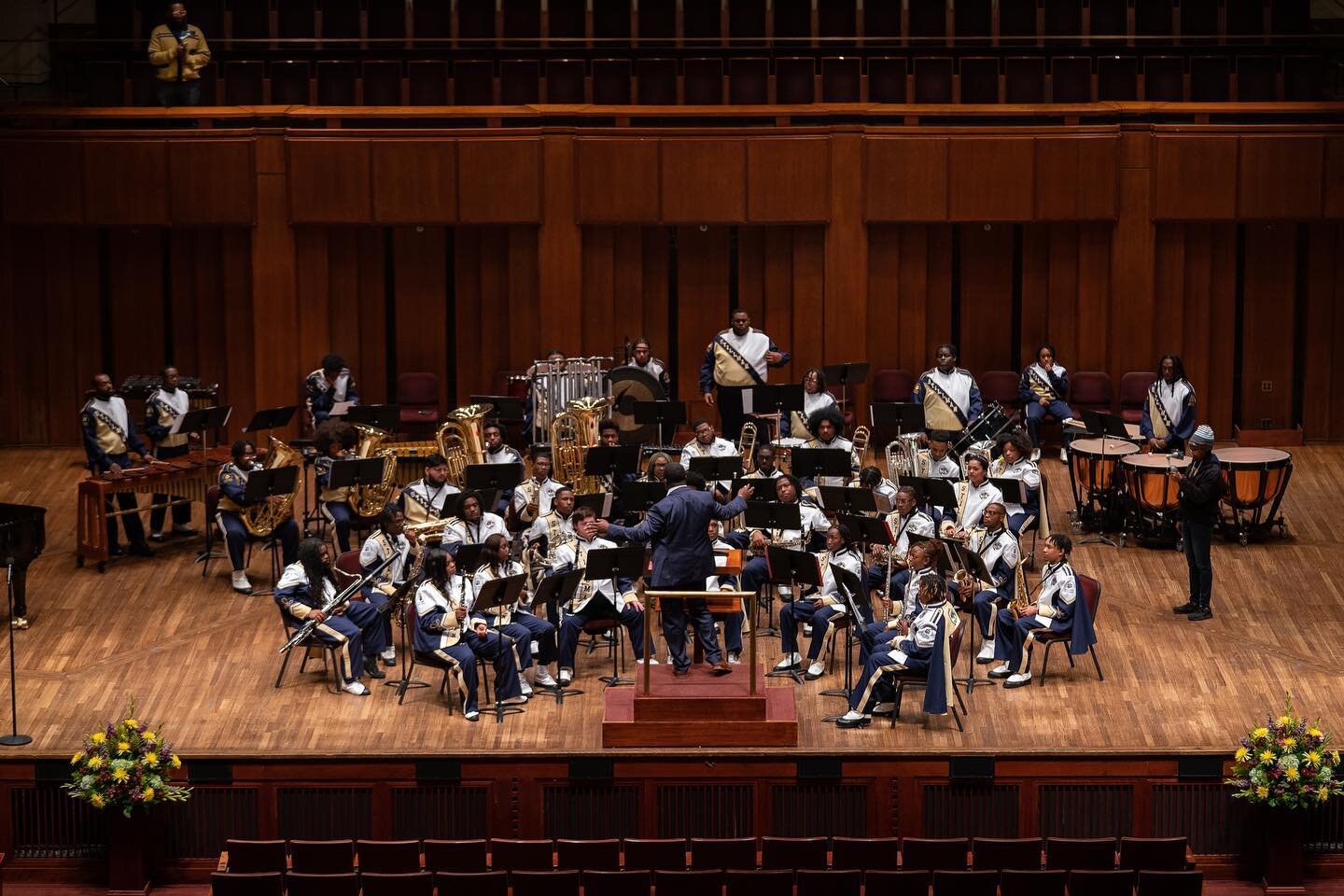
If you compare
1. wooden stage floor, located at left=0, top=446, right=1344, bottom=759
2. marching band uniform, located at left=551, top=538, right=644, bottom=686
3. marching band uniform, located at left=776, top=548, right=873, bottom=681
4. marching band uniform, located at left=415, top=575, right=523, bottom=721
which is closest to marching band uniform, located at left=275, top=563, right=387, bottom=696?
wooden stage floor, located at left=0, top=446, right=1344, bottom=759

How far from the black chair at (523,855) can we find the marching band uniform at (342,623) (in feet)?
7.70

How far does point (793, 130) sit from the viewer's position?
57.1 feet

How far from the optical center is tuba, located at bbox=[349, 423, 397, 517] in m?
14.3

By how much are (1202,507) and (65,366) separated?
33.9 feet

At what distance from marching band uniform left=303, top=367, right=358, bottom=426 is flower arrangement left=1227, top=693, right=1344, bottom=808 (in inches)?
321

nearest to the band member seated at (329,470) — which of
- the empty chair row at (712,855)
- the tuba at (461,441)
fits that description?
the tuba at (461,441)

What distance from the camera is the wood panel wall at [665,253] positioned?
17375 mm

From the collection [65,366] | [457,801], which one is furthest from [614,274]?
[457,801]

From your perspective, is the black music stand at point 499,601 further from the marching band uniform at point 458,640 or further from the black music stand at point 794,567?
the black music stand at point 794,567

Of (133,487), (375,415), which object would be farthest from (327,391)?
(133,487)

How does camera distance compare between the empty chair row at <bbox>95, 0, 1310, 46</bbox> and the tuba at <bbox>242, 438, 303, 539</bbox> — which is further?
Answer: the empty chair row at <bbox>95, 0, 1310, 46</bbox>

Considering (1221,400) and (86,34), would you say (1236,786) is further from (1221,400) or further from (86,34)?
(86,34)

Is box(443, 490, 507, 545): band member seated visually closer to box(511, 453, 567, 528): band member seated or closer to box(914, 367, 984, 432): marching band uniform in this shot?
box(511, 453, 567, 528): band member seated

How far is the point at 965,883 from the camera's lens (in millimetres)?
10086
